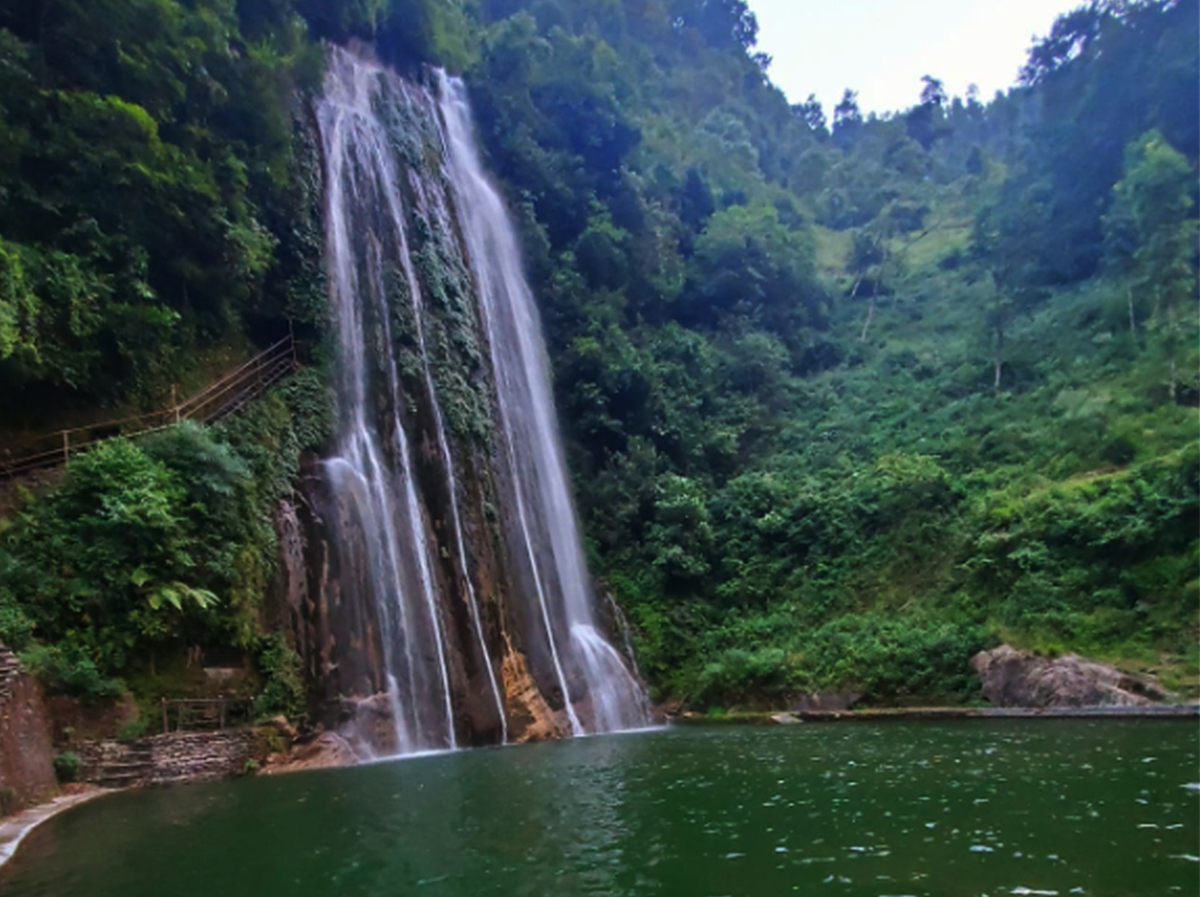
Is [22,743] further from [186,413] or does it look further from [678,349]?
[678,349]

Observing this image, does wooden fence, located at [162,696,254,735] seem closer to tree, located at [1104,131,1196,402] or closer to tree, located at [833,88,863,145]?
tree, located at [1104,131,1196,402]

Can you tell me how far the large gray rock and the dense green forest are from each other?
1.49 ft

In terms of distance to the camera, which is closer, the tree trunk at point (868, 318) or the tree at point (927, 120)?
the tree trunk at point (868, 318)

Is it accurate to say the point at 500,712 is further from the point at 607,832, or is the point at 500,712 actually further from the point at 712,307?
the point at 712,307

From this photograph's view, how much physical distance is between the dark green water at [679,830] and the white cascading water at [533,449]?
7.98m

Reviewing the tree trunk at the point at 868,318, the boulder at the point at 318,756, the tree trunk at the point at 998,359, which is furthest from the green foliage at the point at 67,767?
the tree trunk at the point at 868,318

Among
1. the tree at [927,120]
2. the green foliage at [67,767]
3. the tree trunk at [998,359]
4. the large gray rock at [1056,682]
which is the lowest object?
the large gray rock at [1056,682]

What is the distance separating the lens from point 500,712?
672 inches

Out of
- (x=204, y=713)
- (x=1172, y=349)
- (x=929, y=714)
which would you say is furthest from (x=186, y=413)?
(x=1172, y=349)

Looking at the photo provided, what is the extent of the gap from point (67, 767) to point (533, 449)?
577 inches

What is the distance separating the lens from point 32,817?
354 inches

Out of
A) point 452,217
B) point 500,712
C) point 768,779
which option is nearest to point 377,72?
Answer: point 452,217

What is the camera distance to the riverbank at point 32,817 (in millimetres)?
7601

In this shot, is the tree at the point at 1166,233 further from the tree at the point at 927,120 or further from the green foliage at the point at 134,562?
the tree at the point at 927,120
